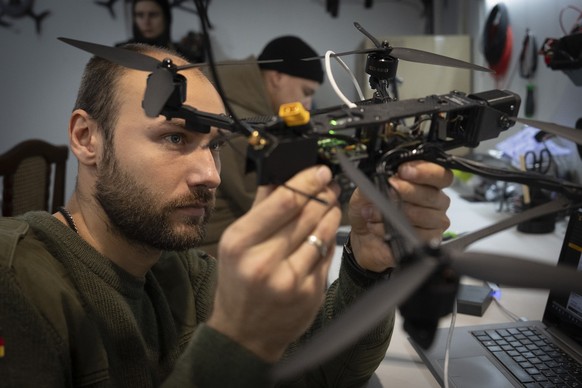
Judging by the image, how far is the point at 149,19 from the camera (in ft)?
10.7

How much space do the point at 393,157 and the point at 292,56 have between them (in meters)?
1.86

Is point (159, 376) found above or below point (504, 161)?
below

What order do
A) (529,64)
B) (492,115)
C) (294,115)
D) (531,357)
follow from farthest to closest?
(529,64) → (531,357) → (492,115) → (294,115)

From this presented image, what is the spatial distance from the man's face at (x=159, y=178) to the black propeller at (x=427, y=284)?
1.62 ft

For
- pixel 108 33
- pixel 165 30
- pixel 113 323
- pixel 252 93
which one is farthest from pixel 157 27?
pixel 113 323

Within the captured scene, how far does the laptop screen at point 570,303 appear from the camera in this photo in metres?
0.98

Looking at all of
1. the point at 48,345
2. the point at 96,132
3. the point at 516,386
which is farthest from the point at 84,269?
the point at 516,386

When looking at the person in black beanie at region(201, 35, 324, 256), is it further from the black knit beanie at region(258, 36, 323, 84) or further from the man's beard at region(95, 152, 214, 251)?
the man's beard at region(95, 152, 214, 251)

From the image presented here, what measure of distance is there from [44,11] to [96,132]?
2852mm

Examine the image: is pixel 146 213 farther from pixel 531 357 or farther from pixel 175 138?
pixel 531 357

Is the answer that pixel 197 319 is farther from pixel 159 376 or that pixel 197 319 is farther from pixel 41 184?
pixel 41 184

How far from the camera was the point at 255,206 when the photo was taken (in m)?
0.54

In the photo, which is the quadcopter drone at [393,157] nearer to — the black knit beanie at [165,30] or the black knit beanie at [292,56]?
the black knit beanie at [292,56]

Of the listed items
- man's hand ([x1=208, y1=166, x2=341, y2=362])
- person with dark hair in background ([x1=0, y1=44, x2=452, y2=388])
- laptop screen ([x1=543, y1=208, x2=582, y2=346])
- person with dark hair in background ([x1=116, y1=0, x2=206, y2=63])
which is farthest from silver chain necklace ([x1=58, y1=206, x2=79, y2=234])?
person with dark hair in background ([x1=116, y1=0, x2=206, y2=63])
